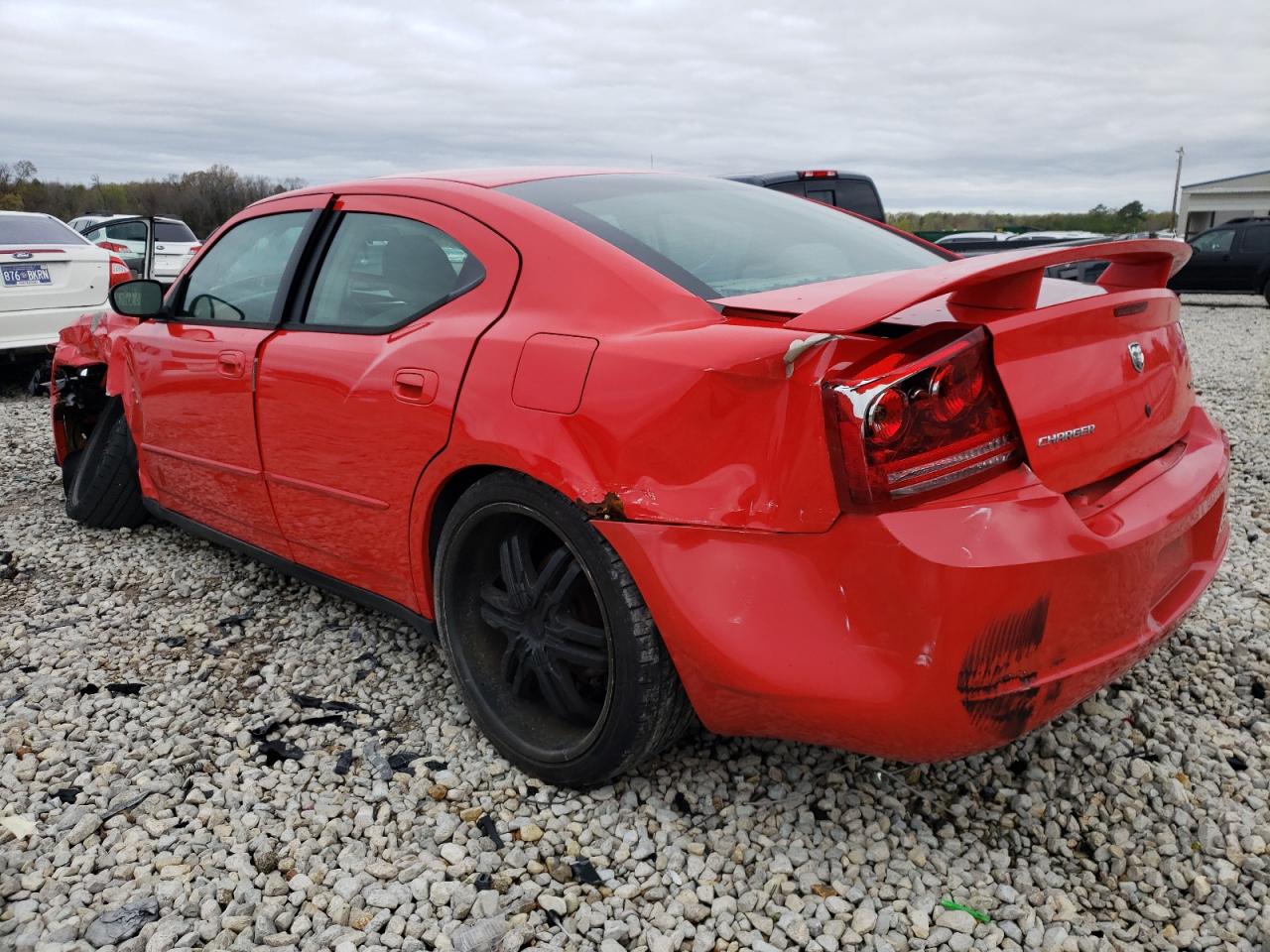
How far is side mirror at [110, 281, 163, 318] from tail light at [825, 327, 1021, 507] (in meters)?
2.95

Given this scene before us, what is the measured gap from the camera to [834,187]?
936cm

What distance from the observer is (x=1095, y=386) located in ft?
6.29

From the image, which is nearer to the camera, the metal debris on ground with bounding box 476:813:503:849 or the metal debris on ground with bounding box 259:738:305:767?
the metal debris on ground with bounding box 476:813:503:849

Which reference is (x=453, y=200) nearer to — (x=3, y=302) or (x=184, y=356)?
(x=184, y=356)

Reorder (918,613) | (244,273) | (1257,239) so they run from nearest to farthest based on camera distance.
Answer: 1. (918,613)
2. (244,273)
3. (1257,239)

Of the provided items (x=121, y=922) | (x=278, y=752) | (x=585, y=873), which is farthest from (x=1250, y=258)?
(x=121, y=922)

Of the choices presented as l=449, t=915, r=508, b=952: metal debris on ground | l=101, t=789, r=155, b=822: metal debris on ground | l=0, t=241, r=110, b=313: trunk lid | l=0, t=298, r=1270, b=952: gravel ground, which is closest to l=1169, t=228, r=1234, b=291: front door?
l=0, t=298, r=1270, b=952: gravel ground

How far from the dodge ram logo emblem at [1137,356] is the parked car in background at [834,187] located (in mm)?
7272

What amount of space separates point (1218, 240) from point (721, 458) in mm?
18334

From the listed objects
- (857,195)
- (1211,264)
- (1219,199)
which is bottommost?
(1211,264)

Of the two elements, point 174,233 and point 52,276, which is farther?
point 174,233

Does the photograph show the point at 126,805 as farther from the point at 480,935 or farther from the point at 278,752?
the point at 480,935

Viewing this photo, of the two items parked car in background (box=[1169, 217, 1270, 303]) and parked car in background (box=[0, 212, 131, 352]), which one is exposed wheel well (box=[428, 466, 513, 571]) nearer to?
parked car in background (box=[0, 212, 131, 352])

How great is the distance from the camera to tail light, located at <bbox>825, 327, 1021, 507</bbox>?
1.67 meters
